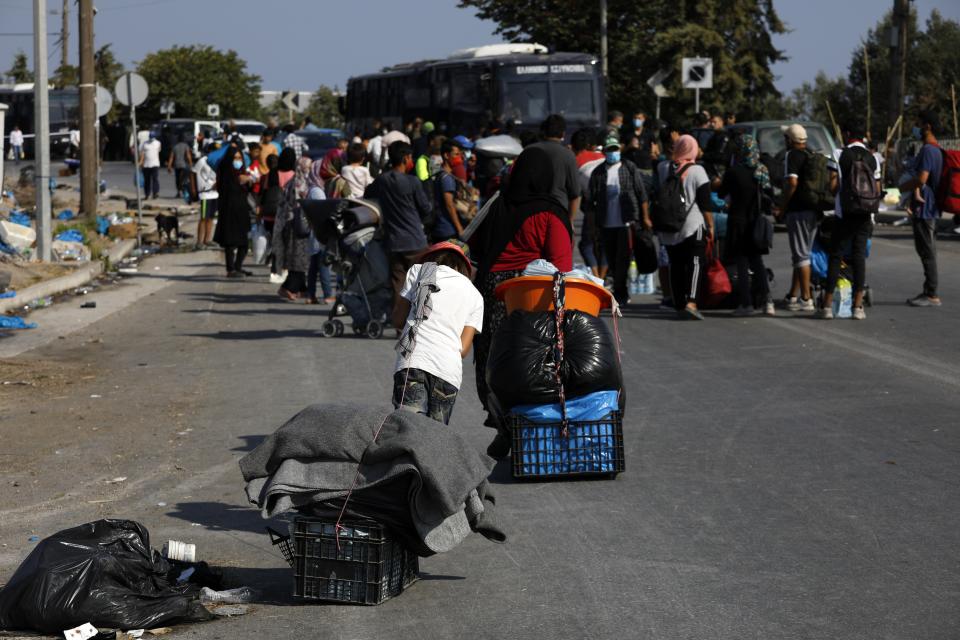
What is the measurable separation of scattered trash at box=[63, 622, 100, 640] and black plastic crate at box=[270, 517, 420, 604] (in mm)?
866

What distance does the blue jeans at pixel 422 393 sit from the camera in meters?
7.00

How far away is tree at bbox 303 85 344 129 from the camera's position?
3519 inches

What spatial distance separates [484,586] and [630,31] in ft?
163

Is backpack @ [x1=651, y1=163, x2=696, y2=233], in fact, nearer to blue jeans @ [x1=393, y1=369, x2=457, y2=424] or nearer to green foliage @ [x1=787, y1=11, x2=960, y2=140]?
blue jeans @ [x1=393, y1=369, x2=457, y2=424]

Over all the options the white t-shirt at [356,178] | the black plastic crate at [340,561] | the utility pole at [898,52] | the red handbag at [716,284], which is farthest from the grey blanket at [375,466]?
the utility pole at [898,52]

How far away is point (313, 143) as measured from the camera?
121ft

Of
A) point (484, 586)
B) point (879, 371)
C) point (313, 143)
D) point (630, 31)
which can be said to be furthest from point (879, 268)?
point (630, 31)

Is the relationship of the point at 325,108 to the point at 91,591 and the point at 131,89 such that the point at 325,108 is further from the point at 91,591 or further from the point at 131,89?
the point at 91,591

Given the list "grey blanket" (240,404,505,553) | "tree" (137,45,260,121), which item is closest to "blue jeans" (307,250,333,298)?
"grey blanket" (240,404,505,553)

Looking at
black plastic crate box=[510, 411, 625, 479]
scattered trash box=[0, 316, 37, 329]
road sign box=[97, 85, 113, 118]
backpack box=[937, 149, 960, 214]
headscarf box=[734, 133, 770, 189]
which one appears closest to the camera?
black plastic crate box=[510, 411, 625, 479]

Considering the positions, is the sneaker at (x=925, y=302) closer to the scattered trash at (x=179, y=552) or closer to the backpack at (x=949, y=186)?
the backpack at (x=949, y=186)

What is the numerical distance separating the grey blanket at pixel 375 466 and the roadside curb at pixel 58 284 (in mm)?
11750

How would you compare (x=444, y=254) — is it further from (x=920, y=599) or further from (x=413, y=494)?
(x=920, y=599)

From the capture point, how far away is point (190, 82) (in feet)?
274
